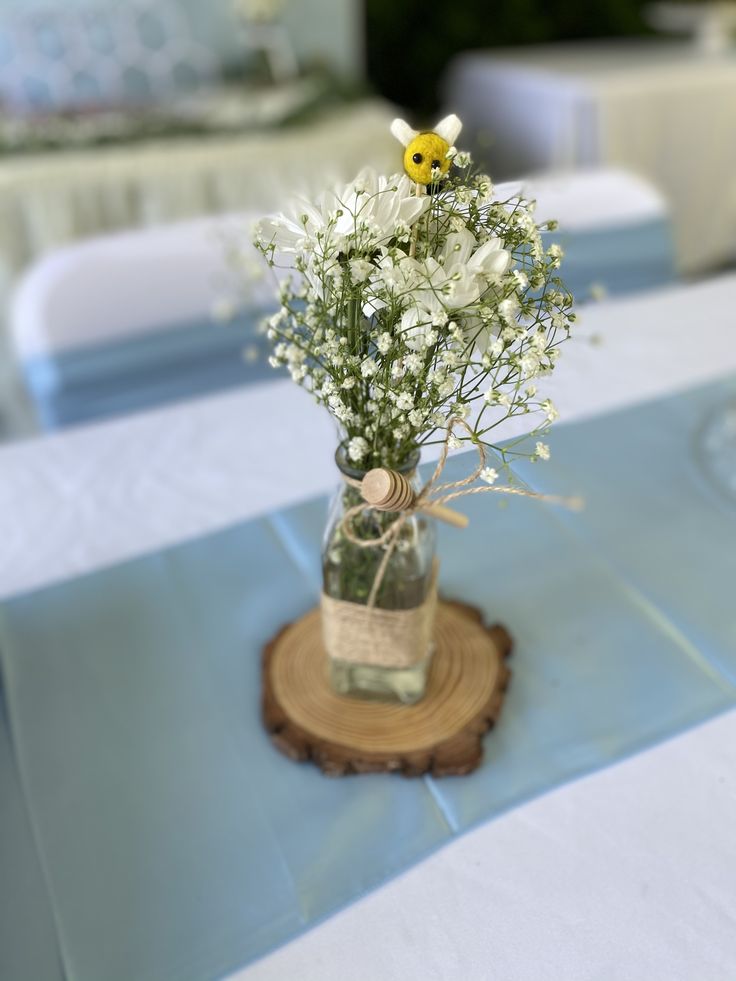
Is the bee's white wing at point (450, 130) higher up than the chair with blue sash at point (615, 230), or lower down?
higher up

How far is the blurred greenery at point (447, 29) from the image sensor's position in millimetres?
3629

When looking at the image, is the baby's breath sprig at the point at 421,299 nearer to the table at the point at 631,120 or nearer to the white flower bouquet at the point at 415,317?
the white flower bouquet at the point at 415,317

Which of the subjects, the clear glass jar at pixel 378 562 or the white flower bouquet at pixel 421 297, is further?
the clear glass jar at pixel 378 562

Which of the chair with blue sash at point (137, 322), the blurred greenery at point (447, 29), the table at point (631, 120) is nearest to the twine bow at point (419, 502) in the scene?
the chair with blue sash at point (137, 322)

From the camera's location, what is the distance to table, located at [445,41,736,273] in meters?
2.87

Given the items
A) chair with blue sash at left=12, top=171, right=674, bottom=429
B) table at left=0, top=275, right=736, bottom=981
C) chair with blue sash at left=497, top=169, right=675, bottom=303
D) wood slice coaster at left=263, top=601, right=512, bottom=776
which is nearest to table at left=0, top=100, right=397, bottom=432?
chair with blue sash at left=497, top=169, right=675, bottom=303

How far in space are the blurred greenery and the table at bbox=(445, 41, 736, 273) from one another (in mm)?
280

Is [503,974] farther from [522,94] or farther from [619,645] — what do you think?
[522,94]

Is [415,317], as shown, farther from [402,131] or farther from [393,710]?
[393,710]

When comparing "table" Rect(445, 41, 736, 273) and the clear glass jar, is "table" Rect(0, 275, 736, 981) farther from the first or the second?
"table" Rect(445, 41, 736, 273)

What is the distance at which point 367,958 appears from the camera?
57 centimetres

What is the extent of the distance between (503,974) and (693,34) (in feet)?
14.3

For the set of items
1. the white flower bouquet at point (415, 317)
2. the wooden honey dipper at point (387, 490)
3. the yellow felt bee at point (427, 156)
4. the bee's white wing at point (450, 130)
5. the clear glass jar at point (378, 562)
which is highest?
the bee's white wing at point (450, 130)

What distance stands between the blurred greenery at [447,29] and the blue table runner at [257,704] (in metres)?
3.22
